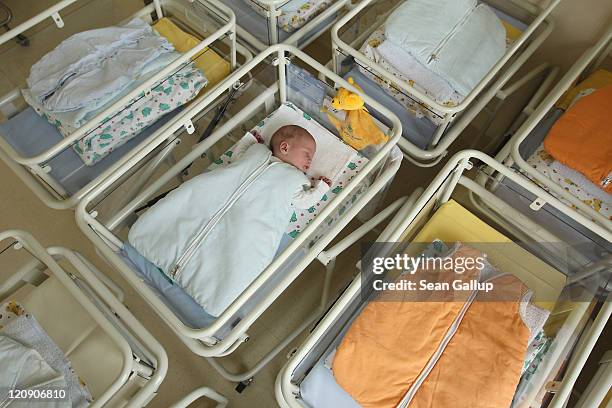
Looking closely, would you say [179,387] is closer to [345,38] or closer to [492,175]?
[492,175]

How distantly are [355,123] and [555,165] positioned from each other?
76 centimetres

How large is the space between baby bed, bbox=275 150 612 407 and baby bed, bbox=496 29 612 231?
0.14 meters

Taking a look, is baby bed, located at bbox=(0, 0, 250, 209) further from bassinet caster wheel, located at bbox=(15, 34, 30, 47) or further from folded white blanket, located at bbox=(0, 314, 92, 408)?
folded white blanket, located at bbox=(0, 314, 92, 408)

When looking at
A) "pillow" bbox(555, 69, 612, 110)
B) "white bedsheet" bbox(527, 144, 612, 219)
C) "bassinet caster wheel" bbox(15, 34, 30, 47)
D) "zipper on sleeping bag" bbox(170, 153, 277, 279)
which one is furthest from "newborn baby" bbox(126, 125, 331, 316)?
"pillow" bbox(555, 69, 612, 110)

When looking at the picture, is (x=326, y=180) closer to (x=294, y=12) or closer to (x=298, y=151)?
(x=298, y=151)

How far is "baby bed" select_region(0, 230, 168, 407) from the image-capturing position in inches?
48.2

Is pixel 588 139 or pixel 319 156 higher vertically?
pixel 588 139

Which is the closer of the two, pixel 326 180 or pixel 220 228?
pixel 220 228

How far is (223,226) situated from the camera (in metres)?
1.41

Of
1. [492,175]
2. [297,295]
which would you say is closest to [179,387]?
[297,295]

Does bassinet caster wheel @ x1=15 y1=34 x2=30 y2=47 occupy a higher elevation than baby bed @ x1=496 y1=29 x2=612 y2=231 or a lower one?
lower

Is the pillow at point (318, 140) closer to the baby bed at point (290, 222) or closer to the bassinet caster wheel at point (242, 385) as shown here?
the baby bed at point (290, 222)

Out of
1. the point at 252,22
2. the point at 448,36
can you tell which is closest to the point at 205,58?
the point at 252,22

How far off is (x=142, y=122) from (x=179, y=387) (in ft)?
3.65
